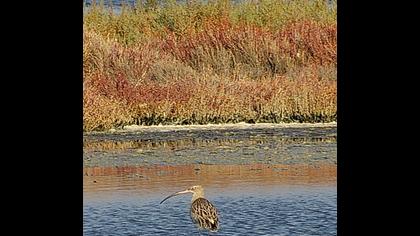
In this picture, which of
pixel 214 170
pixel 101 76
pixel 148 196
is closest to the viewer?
pixel 148 196

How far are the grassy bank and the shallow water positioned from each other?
0.38 meters

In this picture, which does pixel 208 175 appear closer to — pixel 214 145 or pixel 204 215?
pixel 214 145

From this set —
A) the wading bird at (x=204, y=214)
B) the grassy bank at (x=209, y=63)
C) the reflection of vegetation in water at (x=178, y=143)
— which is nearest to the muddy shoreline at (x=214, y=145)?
the reflection of vegetation in water at (x=178, y=143)

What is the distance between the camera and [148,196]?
999cm

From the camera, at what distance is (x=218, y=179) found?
35.7 feet

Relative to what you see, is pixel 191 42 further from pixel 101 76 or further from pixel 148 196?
pixel 148 196

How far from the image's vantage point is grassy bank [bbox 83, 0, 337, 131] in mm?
14492

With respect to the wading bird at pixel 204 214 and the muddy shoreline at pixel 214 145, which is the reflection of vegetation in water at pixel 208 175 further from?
the wading bird at pixel 204 214

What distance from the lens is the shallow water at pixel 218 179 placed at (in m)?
8.95
